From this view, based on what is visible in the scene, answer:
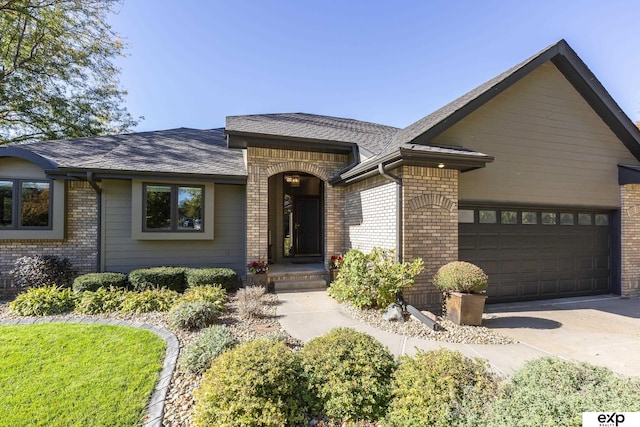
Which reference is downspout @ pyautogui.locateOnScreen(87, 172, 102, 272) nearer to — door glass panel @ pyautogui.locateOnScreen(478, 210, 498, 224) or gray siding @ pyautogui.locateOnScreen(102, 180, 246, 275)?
gray siding @ pyautogui.locateOnScreen(102, 180, 246, 275)

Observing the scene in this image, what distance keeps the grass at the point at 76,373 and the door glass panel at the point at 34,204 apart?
380 centimetres

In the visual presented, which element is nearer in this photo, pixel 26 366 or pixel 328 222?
pixel 26 366

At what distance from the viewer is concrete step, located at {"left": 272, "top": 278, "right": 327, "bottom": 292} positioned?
768 centimetres

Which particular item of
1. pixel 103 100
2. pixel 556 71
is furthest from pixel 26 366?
pixel 103 100

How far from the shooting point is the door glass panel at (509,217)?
23.1 ft

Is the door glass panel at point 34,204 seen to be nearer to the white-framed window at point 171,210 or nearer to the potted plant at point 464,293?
the white-framed window at point 171,210

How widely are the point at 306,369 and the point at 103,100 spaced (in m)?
20.3

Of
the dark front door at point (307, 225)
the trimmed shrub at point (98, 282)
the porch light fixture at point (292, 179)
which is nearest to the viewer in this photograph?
the trimmed shrub at point (98, 282)

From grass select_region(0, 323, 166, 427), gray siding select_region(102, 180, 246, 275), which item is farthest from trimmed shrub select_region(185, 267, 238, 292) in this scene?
grass select_region(0, 323, 166, 427)

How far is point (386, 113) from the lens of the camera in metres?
13.5

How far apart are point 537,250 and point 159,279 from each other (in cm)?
961

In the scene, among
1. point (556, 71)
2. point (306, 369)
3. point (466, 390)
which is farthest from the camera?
point (556, 71)

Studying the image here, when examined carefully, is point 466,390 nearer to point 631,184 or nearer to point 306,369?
point 306,369

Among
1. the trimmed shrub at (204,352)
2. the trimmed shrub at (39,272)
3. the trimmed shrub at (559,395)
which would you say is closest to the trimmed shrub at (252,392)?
Answer: the trimmed shrub at (204,352)
